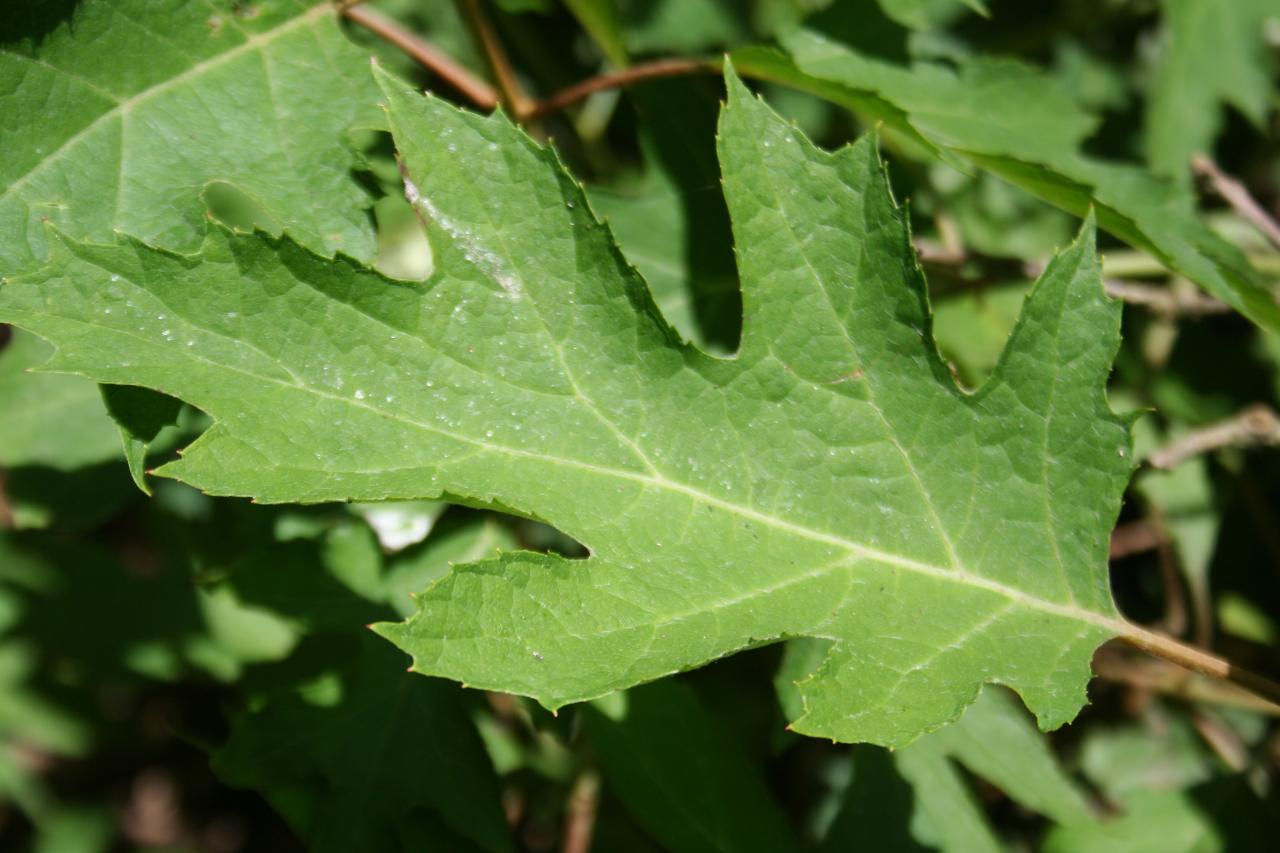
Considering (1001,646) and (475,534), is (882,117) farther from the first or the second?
(475,534)

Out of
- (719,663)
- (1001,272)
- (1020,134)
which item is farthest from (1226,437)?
(719,663)

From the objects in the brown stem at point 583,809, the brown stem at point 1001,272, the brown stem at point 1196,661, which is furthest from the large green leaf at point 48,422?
the brown stem at point 1196,661

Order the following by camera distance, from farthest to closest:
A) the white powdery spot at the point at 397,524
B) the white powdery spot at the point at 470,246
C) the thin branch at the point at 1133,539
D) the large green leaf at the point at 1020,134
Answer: the thin branch at the point at 1133,539
the white powdery spot at the point at 397,524
the large green leaf at the point at 1020,134
the white powdery spot at the point at 470,246

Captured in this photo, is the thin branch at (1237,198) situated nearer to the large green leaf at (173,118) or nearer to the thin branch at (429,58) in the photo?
the thin branch at (429,58)

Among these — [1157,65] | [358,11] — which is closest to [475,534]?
[358,11]

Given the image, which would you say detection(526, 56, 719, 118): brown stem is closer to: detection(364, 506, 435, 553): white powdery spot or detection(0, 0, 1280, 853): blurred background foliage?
detection(0, 0, 1280, 853): blurred background foliage

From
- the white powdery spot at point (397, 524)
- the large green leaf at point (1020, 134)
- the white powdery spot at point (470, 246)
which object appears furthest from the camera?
the white powdery spot at point (397, 524)

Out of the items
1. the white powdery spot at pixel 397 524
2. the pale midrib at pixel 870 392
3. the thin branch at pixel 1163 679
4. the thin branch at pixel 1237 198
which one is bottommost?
the thin branch at pixel 1163 679

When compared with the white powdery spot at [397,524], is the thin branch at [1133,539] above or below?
below

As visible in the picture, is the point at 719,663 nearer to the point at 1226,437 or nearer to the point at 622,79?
the point at 1226,437
